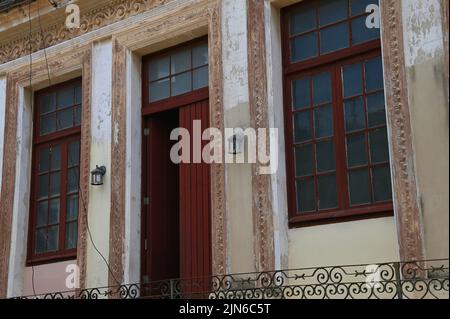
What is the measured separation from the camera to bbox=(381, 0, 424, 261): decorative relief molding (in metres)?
7.55

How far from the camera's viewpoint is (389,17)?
8.15 meters

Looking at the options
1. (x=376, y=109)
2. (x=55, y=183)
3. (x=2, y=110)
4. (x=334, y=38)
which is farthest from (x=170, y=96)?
(x=2, y=110)

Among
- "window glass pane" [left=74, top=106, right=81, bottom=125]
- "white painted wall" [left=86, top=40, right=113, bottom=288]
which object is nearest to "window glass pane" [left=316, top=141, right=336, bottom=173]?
"white painted wall" [left=86, top=40, right=113, bottom=288]

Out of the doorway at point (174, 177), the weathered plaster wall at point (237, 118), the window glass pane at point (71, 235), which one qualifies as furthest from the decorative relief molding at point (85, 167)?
the weathered plaster wall at point (237, 118)

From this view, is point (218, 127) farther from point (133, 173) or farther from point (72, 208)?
point (72, 208)

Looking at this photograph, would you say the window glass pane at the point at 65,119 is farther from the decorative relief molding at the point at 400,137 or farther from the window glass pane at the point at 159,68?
the decorative relief molding at the point at 400,137

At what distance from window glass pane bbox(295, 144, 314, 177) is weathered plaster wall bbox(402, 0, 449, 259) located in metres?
1.39

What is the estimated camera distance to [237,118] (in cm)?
910

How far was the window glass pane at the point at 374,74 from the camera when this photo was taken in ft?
27.4

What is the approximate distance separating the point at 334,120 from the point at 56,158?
456cm

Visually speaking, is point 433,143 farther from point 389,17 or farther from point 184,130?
point 184,130

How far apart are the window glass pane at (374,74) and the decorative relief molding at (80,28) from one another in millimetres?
3045

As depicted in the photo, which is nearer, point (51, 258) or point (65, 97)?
point (51, 258)
